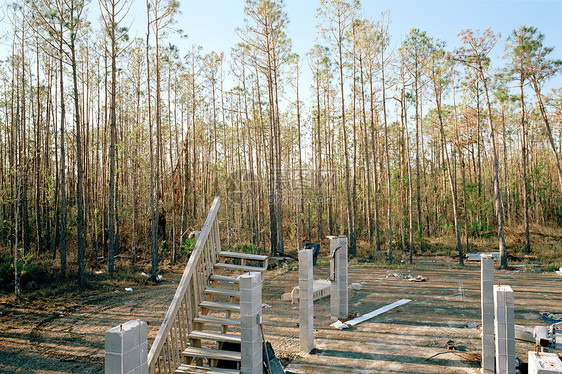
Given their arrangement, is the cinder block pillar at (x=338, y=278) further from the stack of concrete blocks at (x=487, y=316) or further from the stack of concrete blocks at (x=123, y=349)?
the stack of concrete blocks at (x=123, y=349)

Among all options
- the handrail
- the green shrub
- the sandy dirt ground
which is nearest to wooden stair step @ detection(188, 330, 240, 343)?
the handrail

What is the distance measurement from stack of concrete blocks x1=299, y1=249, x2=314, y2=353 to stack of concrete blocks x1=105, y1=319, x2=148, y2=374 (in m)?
3.01

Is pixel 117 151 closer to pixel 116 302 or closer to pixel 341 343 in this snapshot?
pixel 116 302

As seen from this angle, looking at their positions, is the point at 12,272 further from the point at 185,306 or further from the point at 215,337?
the point at 215,337

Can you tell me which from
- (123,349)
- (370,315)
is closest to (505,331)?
(370,315)

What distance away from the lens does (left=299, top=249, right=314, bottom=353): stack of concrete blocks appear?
5.16m

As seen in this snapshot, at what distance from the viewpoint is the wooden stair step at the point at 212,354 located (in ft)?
12.6

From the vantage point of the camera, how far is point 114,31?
38.2 feet

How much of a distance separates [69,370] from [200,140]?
723 inches

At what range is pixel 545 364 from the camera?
94.4 inches

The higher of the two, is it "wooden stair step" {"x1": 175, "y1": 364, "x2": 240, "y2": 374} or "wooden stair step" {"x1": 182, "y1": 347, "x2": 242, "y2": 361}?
"wooden stair step" {"x1": 182, "y1": 347, "x2": 242, "y2": 361}

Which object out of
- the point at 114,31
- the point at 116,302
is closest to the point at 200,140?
the point at 114,31

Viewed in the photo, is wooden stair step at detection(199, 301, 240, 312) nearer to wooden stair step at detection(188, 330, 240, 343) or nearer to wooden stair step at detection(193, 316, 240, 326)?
wooden stair step at detection(193, 316, 240, 326)

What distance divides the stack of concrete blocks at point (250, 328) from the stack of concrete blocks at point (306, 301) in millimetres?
1615
